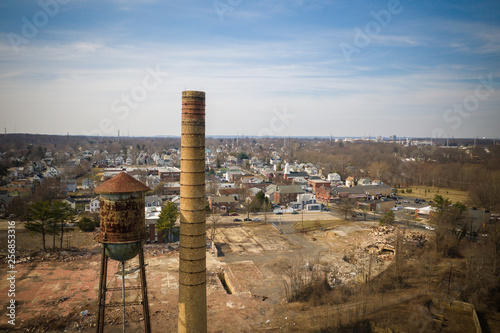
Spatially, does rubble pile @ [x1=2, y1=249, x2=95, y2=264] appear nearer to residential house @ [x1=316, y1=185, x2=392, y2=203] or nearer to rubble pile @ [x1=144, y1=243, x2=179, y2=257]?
rubble pile @ [x1=144, y1=243, x2=179, y2=257]

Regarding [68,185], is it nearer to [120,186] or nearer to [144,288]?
[120,186]

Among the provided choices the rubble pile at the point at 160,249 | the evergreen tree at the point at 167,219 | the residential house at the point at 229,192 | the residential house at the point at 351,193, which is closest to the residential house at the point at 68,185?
the residential house at the point at 229,192

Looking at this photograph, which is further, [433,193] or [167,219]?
[433,193]

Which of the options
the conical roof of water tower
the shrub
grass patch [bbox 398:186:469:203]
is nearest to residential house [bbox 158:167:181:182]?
the shrub

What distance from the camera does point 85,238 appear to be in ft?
90.9

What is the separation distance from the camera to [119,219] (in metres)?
9.65

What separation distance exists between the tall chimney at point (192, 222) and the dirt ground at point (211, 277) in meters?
1.99

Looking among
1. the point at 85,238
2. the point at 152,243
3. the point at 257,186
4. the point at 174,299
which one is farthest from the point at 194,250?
the point at 257,186

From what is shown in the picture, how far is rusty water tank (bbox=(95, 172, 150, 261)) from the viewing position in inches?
378

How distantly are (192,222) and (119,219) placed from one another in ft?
7.35

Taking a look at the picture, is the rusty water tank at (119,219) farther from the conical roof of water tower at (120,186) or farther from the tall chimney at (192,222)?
the tall chimney at (192,222)

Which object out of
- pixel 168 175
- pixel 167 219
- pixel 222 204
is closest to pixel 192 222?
pixel 167 219

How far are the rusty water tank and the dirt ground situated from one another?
51.6 inches

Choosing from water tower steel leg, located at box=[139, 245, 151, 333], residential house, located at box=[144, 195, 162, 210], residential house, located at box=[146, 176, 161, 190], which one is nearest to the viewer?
water tower steel leg, located at box=[139, 245, 151, 333]
